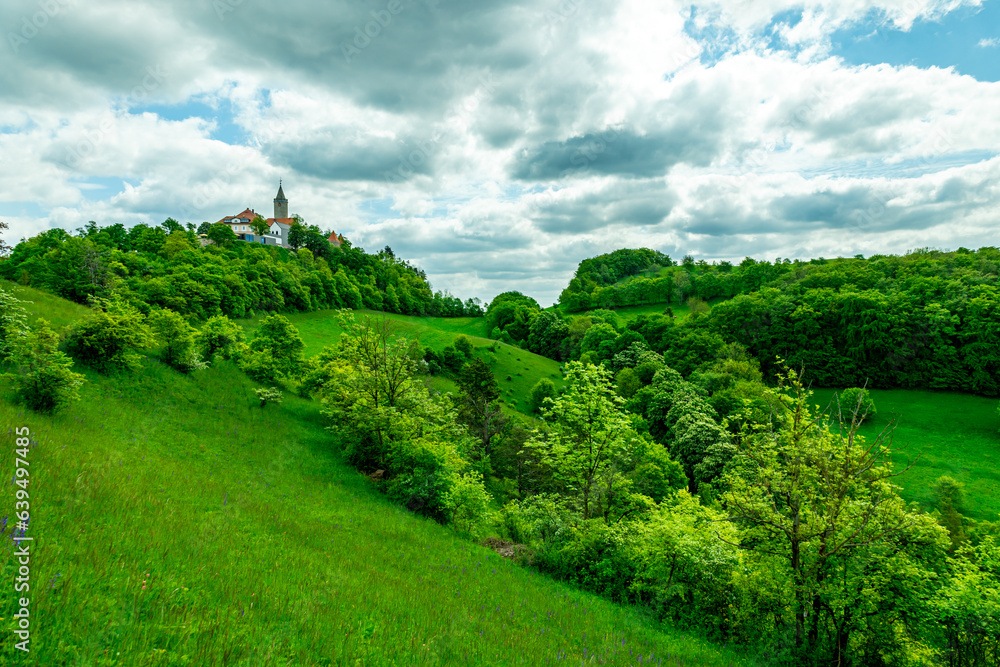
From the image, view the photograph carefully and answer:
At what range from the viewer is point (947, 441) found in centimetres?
5481

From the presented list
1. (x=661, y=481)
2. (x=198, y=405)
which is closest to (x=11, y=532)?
(x=198, y=405)

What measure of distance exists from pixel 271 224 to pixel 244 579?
177 m

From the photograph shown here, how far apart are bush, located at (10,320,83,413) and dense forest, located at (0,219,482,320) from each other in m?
12.4

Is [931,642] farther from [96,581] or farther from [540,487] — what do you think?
[540,487]

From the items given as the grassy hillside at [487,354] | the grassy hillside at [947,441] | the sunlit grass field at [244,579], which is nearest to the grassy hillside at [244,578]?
the sunlit grass field at [244,579]

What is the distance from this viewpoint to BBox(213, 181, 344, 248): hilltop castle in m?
149

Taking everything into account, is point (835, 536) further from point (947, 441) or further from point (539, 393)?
point (947, 441)

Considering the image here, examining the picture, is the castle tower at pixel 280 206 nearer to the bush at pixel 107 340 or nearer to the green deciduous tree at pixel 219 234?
the green deciduous tree at pixel 219 234

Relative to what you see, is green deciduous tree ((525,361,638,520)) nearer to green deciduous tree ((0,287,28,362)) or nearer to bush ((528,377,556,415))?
green deciduous tree ((0,287,28,362))

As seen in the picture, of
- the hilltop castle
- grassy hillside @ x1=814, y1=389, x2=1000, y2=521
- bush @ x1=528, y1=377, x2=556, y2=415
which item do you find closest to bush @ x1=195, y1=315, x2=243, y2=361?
bush @ x1=528, y1=377, x2=556, y2=415

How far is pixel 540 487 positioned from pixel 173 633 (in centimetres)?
3731

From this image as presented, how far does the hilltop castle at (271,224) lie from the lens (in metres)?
149

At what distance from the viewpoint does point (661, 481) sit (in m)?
39.5

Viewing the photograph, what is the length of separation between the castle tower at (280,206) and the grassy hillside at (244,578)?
555 ft
